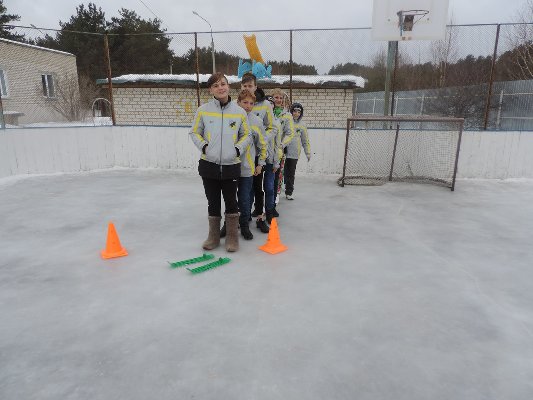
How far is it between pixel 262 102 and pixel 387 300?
2.31 meters

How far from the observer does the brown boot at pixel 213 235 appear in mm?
3580

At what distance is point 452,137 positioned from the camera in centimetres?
672

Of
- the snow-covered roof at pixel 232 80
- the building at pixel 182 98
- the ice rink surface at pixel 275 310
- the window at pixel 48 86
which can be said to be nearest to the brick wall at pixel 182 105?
the building at pixel 182 98

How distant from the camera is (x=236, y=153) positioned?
333cm

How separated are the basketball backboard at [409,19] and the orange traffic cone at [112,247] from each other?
5.78 metres

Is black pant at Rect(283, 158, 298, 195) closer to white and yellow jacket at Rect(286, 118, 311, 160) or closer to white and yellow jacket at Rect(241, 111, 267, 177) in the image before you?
white and yellow jacket at Rect(286, 118, 311, 160)

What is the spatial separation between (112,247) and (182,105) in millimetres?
8645

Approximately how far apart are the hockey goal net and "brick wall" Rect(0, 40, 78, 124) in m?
8.25

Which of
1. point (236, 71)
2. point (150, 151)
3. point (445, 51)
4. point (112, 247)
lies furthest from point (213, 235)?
point (445, 51)

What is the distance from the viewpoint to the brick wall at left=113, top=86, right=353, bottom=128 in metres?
10.8

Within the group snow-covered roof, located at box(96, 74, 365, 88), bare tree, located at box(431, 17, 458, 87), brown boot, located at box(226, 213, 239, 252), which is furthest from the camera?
snow-covered roof, located at box(96, 74, 365, 88)

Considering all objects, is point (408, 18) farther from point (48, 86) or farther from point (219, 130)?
point (48, 86)

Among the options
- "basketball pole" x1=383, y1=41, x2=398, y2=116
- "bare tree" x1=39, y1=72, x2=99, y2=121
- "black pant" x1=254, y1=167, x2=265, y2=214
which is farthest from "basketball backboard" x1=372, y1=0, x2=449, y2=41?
"bare tree" x1=39, y1=72, x2=99, y2=121

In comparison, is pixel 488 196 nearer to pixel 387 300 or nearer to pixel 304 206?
pixel 304 206
